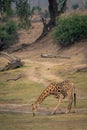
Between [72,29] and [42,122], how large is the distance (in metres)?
Answer: 19.3

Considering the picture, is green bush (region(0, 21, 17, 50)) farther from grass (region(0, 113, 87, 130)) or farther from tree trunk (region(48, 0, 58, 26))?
grass (region(0, 113, 87, 130))

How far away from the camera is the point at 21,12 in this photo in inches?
1588

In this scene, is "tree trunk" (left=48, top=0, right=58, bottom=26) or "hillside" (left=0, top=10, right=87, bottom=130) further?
"tree trunk" (left=48, top=0, right=58, bottom=26)

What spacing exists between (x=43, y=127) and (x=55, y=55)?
1937cm

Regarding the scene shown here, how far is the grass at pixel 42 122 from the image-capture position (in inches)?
649

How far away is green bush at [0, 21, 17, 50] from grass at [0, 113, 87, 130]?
986 inches

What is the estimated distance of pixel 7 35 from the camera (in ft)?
147

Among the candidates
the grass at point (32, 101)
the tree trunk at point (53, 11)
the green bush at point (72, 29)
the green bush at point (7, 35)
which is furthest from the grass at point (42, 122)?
the green bush at point (7, 35)

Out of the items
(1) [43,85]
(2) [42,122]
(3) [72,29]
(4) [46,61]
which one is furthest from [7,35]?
(2) [42,122]

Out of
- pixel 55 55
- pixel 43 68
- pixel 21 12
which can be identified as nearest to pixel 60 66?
pixel 43 68

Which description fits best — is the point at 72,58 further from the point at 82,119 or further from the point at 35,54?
the point at 82,119

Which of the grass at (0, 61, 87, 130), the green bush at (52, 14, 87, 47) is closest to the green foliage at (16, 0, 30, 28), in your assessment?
the green bush at (52, 14, 87, 47)

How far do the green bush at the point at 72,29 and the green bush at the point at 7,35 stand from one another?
8071 millimetres

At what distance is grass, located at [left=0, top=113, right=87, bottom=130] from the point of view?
649 inches
